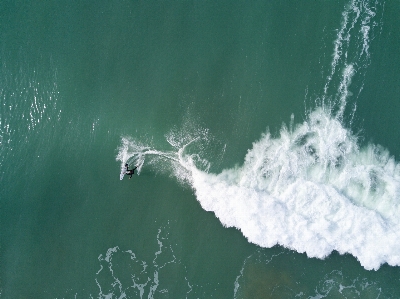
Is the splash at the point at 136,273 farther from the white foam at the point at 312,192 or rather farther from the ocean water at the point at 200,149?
the white foam at the point at 312,192

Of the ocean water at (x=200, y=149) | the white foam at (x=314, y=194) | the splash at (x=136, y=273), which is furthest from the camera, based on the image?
the splash at (x=136, y=273)

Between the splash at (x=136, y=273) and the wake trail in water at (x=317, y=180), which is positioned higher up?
the wake trail in water at (x=317, y=180)

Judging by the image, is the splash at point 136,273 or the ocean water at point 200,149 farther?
the splash at point 136,273

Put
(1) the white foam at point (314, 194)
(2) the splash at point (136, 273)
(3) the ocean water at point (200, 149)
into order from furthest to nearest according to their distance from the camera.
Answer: (2) the splash at point (136, 273)
(3) the ocean water at point (200, 149)
(1) the white foam at point (314, 194)

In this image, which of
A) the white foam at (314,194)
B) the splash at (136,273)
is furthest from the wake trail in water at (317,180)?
the splash at (136,273)

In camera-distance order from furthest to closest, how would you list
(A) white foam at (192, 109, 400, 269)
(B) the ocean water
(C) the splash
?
1. (C) the splash
2. (B) the ocean water
3. (A) white foam at (192, 109, 400, 269)

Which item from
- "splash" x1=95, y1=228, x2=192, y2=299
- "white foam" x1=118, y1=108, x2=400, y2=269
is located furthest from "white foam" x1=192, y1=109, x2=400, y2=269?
"splash" x1=95, y1=228, x2=192, y2=299

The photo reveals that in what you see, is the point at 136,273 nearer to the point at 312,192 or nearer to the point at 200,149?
the point at 200,149

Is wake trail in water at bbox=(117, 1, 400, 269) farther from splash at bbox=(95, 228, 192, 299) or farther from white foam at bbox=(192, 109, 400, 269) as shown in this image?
splash at bbox=(95, 228, 192, 299)
